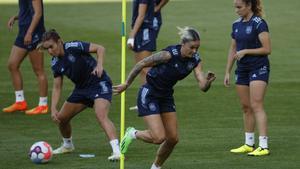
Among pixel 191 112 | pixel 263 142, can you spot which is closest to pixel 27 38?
pixel 191 112

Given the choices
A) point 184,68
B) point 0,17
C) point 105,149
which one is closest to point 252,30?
point 184,68

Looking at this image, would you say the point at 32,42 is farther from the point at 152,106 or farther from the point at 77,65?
the point at 152,106

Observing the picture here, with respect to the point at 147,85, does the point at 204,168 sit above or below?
below

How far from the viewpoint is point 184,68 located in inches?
512

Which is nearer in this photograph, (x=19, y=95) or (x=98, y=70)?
(x=98, y=70)

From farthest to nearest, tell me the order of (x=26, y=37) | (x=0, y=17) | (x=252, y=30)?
(x=0, y=17), (x=26, y=37), (x=252, y=30)

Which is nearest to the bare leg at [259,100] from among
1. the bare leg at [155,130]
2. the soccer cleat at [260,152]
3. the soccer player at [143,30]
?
the soccer cleat at [260,152]

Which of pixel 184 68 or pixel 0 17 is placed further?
pixel 0 17

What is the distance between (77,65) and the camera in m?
14.4

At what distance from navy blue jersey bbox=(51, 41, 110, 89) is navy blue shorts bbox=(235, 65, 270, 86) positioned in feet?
6.58

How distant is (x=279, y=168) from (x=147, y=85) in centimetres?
210

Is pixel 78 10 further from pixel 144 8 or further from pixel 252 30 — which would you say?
pixel 252 30

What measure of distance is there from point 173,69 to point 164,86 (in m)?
0.30

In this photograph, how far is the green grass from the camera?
1407 cm
